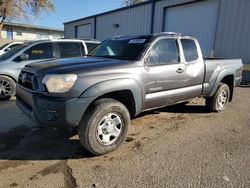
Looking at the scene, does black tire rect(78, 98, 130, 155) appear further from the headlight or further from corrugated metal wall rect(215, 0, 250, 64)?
corrugated metal wall rect(215, 0, 250, 64)

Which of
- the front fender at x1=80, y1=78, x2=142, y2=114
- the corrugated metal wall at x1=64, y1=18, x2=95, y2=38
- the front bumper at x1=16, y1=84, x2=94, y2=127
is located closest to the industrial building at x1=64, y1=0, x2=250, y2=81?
the corrugated metal wall at x1=64, y1=18, x2=95, y2=38

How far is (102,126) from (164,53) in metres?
1.89

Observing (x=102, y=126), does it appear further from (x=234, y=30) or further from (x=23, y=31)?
(x=23, y=31)

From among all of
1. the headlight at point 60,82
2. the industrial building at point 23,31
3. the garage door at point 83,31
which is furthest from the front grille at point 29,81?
the industrial building at point 23,31

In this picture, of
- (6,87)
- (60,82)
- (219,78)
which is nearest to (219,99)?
(219,78)

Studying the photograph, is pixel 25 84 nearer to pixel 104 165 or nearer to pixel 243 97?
pixel 104 165

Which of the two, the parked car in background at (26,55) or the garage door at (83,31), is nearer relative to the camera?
the parked car in background at (26,55)

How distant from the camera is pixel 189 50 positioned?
5.13 meters

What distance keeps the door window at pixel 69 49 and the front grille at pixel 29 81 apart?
11.7ft

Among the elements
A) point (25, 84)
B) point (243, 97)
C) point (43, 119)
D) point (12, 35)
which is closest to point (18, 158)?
point (43, 119)

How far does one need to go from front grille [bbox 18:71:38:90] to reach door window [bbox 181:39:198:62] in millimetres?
2968

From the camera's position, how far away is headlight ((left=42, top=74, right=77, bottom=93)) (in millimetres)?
3242

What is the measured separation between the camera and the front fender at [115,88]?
336 cm

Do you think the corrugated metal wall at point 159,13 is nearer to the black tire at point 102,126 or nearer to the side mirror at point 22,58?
the side mirror at point 22,58
